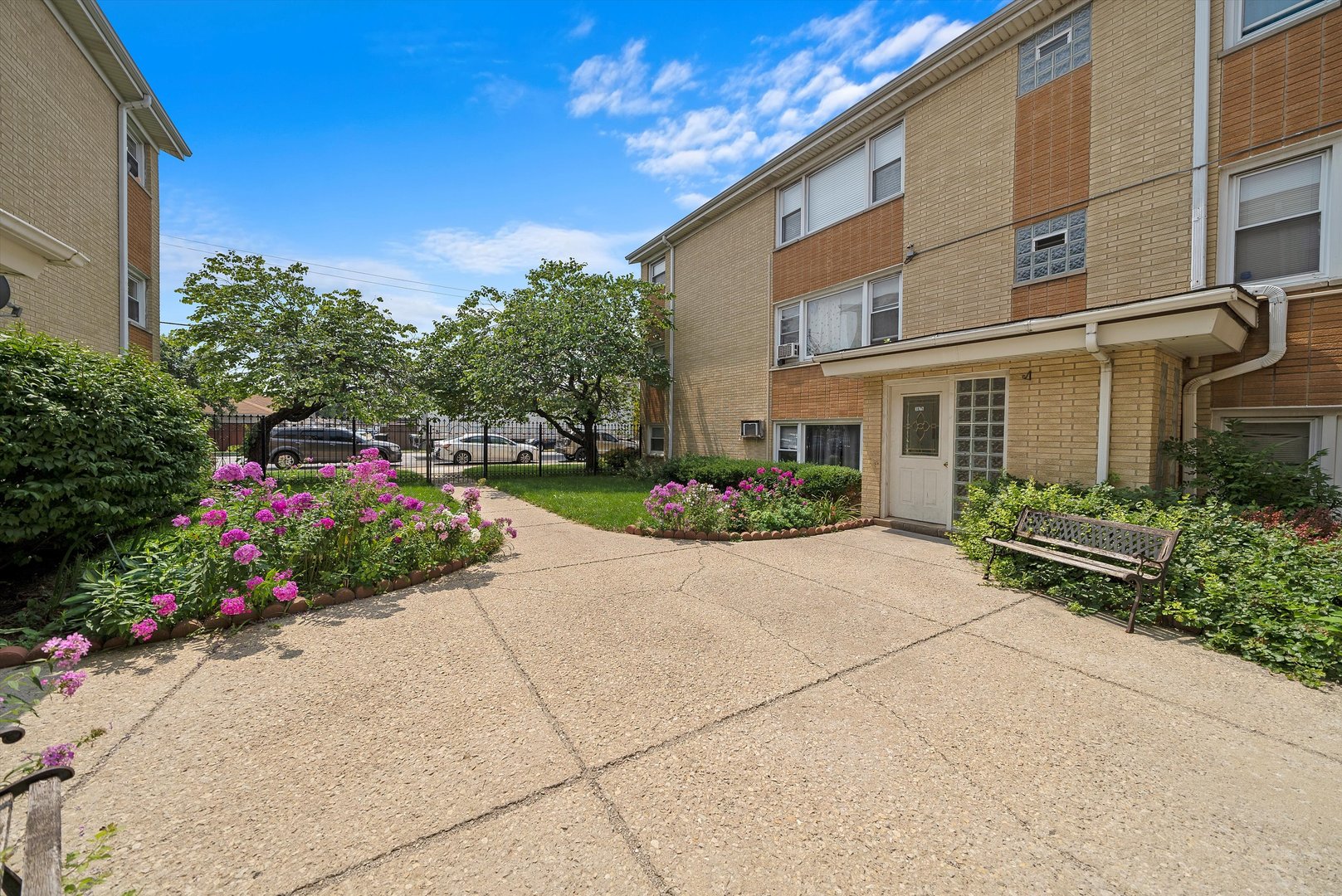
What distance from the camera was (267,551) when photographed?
454cm

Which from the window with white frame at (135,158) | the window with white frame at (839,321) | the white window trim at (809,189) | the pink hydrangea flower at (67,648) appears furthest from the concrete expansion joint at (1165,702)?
the window with white frame at (135,158)

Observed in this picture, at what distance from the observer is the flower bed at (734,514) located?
741cm

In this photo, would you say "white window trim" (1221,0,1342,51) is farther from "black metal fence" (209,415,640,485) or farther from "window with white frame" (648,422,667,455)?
"black metal fence" (209,415,640,485)

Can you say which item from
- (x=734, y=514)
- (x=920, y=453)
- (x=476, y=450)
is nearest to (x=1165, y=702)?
(x=734, y=514)

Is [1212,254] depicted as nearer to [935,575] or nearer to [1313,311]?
[1313,311]

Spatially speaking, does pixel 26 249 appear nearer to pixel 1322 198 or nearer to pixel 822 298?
pixel 822 298

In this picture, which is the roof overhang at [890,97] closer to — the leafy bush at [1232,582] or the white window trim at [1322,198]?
the white window trim at [1322,198]

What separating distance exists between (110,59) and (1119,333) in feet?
52.2

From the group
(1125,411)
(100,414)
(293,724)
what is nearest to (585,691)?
(293,724)

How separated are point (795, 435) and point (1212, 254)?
22.8 feet

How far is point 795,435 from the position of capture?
38.5ft

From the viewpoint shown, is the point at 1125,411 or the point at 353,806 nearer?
the point at 353,806

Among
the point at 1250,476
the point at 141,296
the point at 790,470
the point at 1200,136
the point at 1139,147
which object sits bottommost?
the point at 790,470

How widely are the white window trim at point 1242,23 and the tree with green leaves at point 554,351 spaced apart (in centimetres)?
1118
